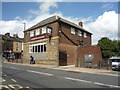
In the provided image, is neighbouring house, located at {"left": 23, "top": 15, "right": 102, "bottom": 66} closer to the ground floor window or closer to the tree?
the ground floor window

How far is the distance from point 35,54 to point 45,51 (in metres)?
3.82

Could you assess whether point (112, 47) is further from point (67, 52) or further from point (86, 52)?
point (67, 52)

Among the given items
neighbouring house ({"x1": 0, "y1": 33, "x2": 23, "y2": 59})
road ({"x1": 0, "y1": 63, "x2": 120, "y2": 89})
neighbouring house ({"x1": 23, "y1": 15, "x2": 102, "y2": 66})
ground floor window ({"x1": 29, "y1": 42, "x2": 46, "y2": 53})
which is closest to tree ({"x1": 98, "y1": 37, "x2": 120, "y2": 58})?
neighbouring house ({"x1": 23, "y1": 15, "x2": 102, "y2": 66})

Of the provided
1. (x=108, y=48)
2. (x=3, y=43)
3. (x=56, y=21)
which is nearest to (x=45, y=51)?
(x=56, y=21)

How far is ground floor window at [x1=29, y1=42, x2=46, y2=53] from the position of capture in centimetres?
2839

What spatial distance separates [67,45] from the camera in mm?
27203

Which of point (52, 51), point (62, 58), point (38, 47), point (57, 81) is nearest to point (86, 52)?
point (62, 58)

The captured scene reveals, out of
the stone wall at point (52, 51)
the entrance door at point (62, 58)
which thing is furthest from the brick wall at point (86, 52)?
the stone wall at point (52, 51)

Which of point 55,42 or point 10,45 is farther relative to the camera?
point 10,45

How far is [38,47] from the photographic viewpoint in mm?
29812

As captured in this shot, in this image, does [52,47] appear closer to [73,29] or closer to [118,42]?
[73,29]

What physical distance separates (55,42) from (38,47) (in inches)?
230

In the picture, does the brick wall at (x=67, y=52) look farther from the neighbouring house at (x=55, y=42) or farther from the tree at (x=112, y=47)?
the tree at (x=112, y=47)

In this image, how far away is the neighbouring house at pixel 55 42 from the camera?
2546 cm
